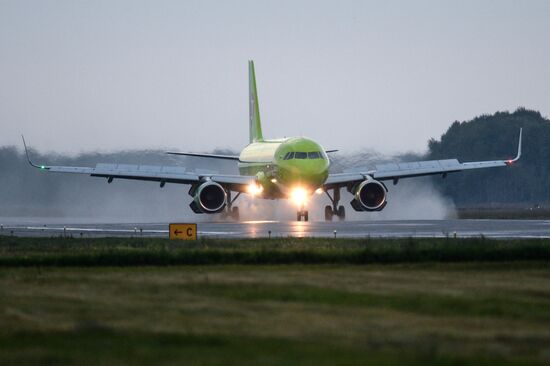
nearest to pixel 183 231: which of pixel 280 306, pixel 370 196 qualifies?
pixel 280 306

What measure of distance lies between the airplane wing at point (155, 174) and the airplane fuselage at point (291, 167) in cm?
154

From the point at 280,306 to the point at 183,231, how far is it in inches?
918

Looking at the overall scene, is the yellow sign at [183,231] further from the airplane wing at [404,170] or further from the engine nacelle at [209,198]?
the airplane wing at [404,170]

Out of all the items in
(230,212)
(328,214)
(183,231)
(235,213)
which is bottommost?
(183,231)

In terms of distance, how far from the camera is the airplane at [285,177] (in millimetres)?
65250

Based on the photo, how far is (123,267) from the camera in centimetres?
2839

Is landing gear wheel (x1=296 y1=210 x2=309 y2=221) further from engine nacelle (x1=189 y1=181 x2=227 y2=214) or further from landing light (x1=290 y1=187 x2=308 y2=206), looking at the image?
engine nacelle (x1=189 y1=181 x2=227 y2=214)

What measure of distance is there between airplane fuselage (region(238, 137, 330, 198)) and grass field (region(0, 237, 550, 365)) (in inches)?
1290

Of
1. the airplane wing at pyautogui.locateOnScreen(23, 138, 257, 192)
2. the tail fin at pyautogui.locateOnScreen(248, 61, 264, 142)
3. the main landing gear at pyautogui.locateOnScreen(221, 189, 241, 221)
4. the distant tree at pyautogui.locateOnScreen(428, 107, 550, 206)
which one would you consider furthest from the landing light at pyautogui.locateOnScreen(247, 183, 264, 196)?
the distant tree at pyautogui.locateOnScreen(428, 107, 550, 206)

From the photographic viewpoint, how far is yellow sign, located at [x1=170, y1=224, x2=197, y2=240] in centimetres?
4212

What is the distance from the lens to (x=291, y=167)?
65000 millimetres

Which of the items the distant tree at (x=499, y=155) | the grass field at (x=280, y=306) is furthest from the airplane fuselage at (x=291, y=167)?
the distant tree at (x=499, y=155)

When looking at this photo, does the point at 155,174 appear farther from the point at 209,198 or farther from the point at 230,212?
the point at 230,212

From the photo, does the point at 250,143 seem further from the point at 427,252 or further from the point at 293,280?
the point at 293,280
